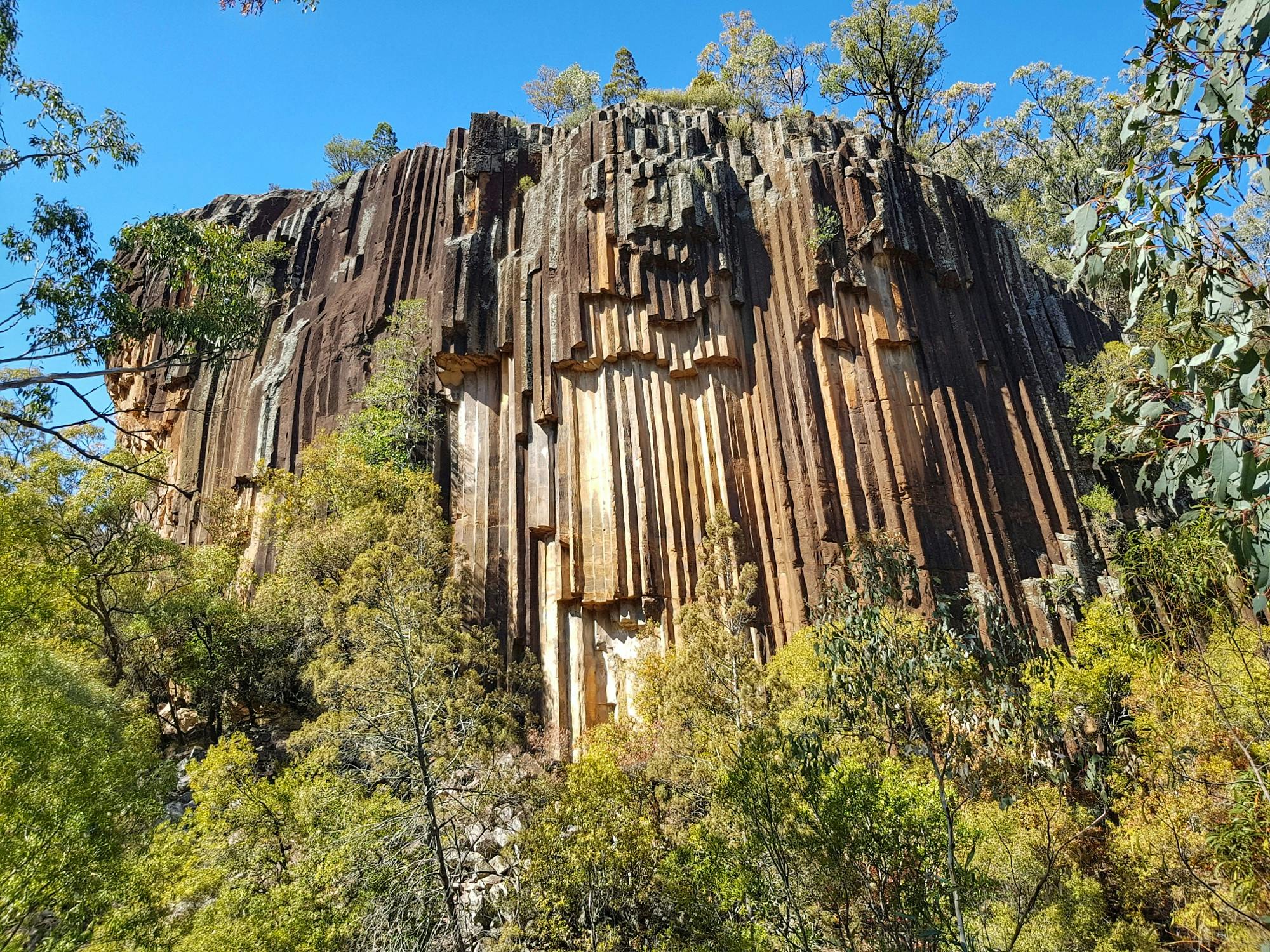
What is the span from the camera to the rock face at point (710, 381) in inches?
677

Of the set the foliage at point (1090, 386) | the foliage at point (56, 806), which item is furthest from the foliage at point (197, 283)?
the foliage at point (1090, 386)

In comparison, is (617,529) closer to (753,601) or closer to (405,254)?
(753,601)

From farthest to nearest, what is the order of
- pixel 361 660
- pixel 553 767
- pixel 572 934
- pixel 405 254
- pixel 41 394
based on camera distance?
pixel 405 254 < pixel 553 767 < pixel 361 660 < pixel 572 934 < pixel 41 394

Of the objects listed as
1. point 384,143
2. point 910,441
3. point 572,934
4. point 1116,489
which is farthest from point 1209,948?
point 384,143

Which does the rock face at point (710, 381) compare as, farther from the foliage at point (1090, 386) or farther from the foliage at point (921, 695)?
the foliage at point (921, 695)

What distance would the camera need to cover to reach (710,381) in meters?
18.9

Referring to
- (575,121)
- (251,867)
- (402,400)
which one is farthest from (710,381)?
(575,121)

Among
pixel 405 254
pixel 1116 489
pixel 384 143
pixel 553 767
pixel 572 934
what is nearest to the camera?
pixel 572 934

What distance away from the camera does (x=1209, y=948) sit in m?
10.2

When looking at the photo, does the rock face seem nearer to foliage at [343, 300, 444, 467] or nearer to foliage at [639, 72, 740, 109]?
foliage at [343, 300, 444, 467]

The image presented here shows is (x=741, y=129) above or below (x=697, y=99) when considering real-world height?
below

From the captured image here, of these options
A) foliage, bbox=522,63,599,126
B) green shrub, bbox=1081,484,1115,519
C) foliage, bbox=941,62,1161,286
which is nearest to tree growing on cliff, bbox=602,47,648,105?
foliage, bbox=522,63,599,126

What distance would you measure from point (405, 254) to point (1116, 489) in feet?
72.5

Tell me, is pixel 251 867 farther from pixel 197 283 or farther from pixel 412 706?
pixel 197 283
